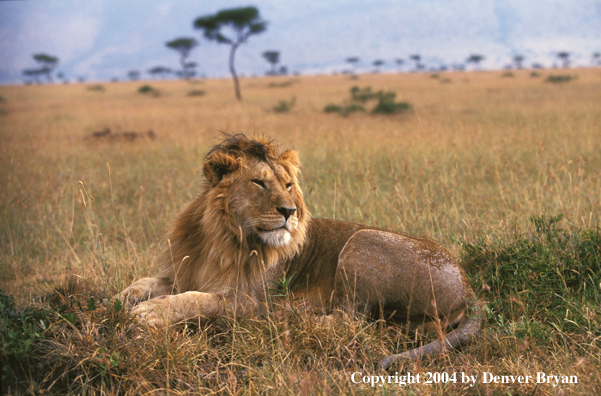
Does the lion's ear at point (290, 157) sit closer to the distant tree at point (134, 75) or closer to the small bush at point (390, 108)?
the small bush at point (390, 108)

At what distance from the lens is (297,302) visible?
3990 millimetres

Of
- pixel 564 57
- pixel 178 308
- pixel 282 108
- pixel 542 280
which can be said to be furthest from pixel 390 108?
pixel 564 57

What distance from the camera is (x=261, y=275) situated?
3893 mm

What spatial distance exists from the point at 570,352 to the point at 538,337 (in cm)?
22

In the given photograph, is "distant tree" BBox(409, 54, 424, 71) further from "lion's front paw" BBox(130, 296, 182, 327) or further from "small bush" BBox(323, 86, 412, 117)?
"lion's front paw" BBox(130, 296, 182, 327)

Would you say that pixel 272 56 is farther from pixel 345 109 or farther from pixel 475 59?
pixel 345 109

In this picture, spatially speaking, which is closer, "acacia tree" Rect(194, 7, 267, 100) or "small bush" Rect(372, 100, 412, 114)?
"small bush" Rect(372, 100, 412, 114)

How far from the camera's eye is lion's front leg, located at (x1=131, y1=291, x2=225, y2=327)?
347 centimetres

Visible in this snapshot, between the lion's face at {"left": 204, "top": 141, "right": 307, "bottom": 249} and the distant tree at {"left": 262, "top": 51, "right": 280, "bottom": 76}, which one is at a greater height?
the distant tree at {"left": 262, "top": 51, "right": 280, "bottom": 76}

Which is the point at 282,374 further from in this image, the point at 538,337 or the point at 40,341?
the point at 538,337

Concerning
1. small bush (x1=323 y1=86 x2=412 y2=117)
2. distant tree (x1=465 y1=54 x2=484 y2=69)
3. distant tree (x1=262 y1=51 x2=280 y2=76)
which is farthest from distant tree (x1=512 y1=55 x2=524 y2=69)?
small bush (x1=323 y1=86 x2=412 y2=117)

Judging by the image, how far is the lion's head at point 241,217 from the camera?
3689 millimetres

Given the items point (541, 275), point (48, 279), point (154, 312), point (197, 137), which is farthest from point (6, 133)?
point (541, 275)

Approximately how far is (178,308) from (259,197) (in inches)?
38.4
